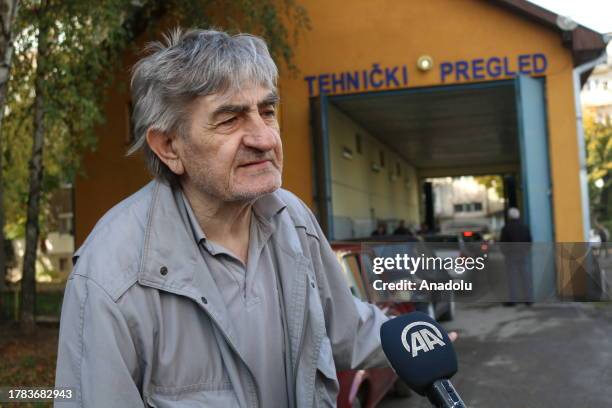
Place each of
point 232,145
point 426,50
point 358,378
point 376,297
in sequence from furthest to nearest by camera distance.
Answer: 1. point 426,50
2. point 358,378
3. point 376,297
4. point 232,145

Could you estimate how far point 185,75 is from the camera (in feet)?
5.58

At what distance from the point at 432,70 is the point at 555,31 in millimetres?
2087

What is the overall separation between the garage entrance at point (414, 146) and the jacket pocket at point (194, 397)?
982 cm

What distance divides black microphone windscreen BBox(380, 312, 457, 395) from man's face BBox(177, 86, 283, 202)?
539 millimetres

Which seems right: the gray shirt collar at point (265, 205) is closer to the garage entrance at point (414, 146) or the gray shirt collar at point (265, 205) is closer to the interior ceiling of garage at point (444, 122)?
the garage entrance at point (414, 146)

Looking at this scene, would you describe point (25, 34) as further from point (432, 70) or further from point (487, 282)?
point (487, 282)

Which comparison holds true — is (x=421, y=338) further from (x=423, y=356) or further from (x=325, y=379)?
(x=325, y=379)

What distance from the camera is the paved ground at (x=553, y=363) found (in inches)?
79.2

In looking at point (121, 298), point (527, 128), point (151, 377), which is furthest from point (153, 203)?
point (527, 128)

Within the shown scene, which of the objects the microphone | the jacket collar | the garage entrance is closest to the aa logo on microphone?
the microphone

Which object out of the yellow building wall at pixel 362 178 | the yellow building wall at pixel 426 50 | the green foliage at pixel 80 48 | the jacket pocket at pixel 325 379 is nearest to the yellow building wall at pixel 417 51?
the yellow building wall at pixel 426 50

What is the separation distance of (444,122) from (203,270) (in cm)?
1649

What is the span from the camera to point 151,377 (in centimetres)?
157

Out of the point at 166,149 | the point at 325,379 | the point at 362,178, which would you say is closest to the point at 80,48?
the point at 166,149
